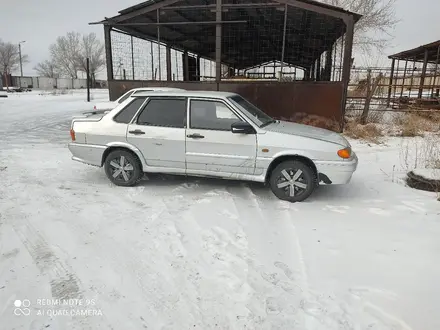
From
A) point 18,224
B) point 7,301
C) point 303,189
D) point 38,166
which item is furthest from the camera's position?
point 38,166

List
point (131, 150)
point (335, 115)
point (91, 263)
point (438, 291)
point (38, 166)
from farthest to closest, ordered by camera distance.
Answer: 1. point (335, 115)
2. point (38, 166)
3. point (131, 150)
4. point (91, 263)
5. point (438, 291)

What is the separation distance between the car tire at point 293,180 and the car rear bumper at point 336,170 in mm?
140

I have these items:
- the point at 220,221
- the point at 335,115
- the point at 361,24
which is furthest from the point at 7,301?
the point at 361,24

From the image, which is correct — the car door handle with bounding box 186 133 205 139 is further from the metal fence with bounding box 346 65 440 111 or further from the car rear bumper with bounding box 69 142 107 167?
the metal fence with bounding box 346 65 440 111

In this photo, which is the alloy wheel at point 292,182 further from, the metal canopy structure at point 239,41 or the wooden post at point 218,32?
Answer: the wooden post at point 218,32

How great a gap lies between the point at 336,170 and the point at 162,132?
8.66 ft

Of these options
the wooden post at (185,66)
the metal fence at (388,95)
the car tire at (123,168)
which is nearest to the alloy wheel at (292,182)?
the car tire at (123,168)

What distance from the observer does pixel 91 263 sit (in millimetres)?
3107

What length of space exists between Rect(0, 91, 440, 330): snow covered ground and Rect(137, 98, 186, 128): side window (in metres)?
1.06

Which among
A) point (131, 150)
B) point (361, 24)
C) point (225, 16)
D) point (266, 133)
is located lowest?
point (131, 150)

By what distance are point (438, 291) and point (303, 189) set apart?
7.12ft

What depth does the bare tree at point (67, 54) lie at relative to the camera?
76.6 m

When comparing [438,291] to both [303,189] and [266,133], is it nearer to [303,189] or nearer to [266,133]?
[303,189]

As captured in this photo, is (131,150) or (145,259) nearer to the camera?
(145,259)
